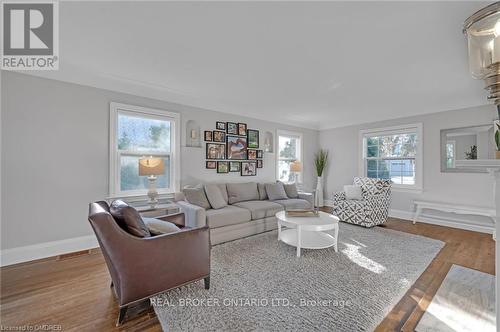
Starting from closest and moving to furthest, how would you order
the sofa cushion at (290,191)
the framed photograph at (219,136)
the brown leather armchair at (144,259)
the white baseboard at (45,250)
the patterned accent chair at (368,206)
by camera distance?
1. the brown leather armchair at (144,259)
2. the white baseboard at (45,250)
3. the patterned accent chair at (368,206)
4. the framed photograph at (219,136)
5. the sofa cushion at (290,191)

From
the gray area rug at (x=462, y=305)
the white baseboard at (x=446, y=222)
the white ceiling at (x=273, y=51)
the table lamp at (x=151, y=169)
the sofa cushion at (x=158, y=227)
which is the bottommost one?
the gray area rug at (x=462, y=305)

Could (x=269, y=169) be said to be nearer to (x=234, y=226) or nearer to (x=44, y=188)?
A: (x=234, y=226)

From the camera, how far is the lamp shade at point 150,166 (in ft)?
9.74

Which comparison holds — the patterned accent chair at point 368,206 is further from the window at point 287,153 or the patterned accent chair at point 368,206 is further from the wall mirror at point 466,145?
the window at point 287,153

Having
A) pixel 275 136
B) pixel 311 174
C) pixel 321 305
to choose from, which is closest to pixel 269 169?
pixel 275 136

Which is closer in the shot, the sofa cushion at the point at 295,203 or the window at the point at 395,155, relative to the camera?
the sofa cushion at the point at 295,203

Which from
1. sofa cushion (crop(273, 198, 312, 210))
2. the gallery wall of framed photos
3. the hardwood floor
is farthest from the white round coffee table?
the gallery wall of framed photos

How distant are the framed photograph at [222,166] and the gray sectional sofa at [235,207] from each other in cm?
44

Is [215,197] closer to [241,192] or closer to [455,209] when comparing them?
[241,192]

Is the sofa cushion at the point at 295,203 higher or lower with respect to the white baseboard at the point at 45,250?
higher

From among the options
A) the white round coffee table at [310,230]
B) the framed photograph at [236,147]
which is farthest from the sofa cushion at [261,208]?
the framed photograph at [236,147]

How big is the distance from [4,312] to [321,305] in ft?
8.48

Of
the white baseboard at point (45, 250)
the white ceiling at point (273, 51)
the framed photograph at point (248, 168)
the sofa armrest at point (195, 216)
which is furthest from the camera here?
the framed photograph at point (248, 168)

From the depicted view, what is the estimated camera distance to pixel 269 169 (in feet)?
17.3
